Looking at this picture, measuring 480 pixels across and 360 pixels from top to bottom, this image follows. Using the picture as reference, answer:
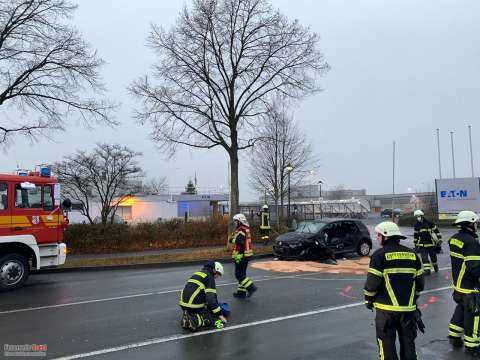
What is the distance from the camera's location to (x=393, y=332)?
4625 millimetres

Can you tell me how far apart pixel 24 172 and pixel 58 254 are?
2311 mm

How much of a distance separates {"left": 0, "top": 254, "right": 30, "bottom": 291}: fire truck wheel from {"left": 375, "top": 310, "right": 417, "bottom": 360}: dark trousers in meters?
9.79

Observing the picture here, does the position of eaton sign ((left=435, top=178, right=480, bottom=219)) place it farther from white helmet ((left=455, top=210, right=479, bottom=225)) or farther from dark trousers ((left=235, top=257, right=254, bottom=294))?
white helmet ((left=455, top=210, right=479, bottom=225))

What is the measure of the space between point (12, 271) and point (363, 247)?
12.3 m

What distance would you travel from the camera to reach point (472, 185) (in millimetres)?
37156

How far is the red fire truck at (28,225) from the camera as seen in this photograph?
11.6 meters

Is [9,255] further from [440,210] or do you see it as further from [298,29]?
[440,210]

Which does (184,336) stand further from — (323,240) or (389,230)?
(323,240)

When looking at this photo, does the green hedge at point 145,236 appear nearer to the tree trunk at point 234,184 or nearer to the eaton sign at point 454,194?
the tree trunk at point 234,184

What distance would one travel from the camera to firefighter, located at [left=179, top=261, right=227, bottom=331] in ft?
23.6

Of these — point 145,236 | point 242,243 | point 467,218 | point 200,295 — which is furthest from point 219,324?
point 145,236

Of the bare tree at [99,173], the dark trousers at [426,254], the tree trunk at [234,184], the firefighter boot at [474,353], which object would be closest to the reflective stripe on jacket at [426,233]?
the dark trousers at [426,254]

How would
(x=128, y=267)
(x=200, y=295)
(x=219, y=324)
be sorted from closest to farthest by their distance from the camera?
1. (x=200, y=295)
2. (x=219, y=324)
3. (x=128, y=267)

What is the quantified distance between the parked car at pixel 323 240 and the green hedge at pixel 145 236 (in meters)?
6.39
